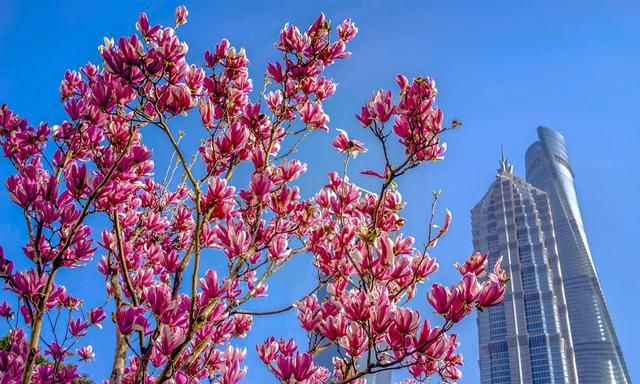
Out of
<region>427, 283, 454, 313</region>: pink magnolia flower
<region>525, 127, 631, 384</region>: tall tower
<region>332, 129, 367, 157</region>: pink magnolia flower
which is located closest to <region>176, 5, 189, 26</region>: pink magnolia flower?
<region>332, 129, 367, 157</region>: pink magnolia flower

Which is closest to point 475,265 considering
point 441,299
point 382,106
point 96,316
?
point 441,299

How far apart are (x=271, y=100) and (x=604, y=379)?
104 meters

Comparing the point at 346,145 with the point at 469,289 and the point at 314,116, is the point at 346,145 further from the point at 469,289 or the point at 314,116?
the point at 469,289

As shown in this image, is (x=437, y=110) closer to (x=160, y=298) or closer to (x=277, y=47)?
(x=277, y=47)

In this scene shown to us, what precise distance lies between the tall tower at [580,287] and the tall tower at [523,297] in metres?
17.2

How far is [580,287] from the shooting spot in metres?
99.8

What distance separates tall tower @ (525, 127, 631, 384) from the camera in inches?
3553

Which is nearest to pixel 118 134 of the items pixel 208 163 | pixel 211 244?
pixel 208 163

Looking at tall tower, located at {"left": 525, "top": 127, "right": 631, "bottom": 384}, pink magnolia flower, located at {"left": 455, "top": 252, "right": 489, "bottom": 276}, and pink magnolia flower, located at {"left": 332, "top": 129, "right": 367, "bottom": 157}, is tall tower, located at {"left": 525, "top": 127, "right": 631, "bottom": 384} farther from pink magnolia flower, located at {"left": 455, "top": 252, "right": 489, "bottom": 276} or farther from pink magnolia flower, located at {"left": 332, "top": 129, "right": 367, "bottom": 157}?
pink magnolia flower, located at {"left": 332, "top": 129, "right": 367, "bottom": 157}

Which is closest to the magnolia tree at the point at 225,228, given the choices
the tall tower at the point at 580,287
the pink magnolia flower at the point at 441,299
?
the pink magnolia flower at the point at 441,299

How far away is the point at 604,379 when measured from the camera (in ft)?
286

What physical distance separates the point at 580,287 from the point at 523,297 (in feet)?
84.6

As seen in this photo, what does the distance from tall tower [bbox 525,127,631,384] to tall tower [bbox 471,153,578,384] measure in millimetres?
17218

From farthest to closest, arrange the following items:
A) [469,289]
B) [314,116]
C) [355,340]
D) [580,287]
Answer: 1. [580,287]
2. [314,116]
3. [355,340]
4. [469,289]
